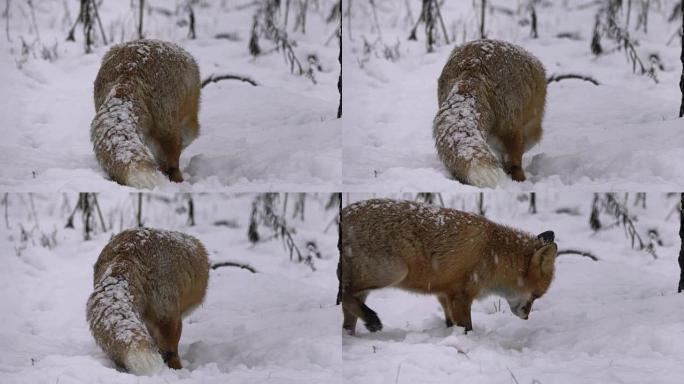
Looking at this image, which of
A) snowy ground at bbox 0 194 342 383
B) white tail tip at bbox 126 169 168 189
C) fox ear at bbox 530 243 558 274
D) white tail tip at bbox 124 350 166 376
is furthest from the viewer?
fox ear at bbox 530 243 558 274

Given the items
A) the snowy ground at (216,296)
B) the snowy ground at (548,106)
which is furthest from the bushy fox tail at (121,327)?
the snowy ground at (548,106)

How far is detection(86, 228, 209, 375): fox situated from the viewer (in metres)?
3.72

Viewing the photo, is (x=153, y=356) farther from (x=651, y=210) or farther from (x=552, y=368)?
(x=651, y=210)

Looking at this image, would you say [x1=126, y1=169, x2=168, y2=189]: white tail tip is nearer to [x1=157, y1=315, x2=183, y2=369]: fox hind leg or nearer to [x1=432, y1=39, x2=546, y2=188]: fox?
[x1=157, y1=315, x2=183, y2=369]: fox hind leg

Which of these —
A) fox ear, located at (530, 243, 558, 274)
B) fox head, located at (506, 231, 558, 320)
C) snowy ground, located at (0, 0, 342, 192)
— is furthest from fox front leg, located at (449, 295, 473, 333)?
snowy ground, located at (0, 0, 342, 192)

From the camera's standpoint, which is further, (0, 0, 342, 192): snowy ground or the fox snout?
the fox snout

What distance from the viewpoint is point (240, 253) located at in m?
4.25

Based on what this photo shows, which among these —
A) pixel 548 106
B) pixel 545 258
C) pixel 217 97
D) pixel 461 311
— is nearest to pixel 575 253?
pixel 545 258

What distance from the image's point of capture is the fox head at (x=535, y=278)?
430cm

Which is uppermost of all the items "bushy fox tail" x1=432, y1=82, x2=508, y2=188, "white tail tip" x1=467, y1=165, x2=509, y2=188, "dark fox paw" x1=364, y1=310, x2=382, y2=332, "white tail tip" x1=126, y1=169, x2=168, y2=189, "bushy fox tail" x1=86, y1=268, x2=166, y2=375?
"bushy fox tail" x1=432, y1=82, x2=508, y2=188

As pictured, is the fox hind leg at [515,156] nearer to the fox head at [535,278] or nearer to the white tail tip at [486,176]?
the white tail tip at [486,176]

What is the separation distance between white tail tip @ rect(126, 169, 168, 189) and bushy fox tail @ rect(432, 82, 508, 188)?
4.27ft

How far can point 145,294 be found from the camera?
386 centimetres

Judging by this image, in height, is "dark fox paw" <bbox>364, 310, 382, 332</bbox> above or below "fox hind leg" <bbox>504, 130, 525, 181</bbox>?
below
